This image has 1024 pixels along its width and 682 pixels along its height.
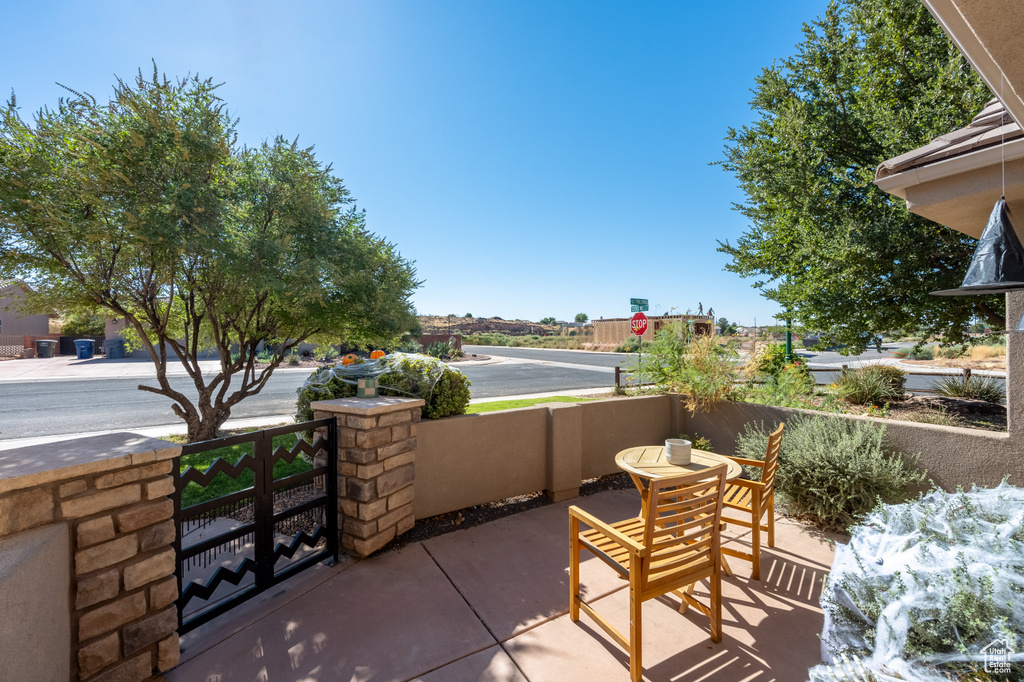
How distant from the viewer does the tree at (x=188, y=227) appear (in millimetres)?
4246

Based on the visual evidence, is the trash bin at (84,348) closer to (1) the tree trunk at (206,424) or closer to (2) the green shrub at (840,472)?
(1) the tree trunk at (206,424)

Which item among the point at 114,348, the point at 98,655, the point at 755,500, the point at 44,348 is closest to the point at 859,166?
the point at 755,500

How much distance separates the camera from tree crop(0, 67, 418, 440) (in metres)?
4.25

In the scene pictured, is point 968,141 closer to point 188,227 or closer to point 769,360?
point 769,360

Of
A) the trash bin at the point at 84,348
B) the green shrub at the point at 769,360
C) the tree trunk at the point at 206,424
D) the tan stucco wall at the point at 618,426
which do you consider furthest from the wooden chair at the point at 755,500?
the trash bin at the point at 84,348

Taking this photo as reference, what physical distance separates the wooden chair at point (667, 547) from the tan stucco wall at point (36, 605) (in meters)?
2.47

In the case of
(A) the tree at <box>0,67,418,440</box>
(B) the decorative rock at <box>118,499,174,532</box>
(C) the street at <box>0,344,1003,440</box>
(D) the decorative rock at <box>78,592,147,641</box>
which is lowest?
(C) the street at <box>0,344,1003,440</box>

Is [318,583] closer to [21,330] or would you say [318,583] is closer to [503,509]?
[503,509]

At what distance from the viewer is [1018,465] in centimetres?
357

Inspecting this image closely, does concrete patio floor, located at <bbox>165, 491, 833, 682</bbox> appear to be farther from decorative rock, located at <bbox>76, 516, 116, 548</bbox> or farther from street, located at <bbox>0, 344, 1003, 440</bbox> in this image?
street, located at <bbox>0, 344, 1003, 440</bbox>

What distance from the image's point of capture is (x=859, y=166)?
7379 mm

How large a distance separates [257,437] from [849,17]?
1147 cm

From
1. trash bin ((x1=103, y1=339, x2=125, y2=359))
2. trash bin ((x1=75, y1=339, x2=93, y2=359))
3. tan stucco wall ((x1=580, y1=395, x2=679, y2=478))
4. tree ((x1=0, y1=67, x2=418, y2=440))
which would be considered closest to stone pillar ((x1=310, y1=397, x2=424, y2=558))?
tree ((x1=0, y1=67, x2=418, y2=440))

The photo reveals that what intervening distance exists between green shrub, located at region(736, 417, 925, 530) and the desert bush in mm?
1401
